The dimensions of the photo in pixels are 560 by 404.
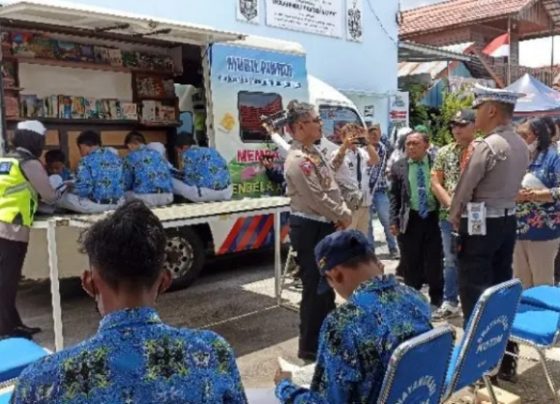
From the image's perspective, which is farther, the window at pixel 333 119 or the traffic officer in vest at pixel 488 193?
the window at pixel 333 119

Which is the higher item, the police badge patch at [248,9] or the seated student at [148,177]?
the police badge patch at [248,9]

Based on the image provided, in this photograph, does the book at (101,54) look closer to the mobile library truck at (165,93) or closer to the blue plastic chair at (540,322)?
the mobile library truck at (165,93)

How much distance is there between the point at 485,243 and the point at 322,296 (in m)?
1.08

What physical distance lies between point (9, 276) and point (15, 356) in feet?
6.17

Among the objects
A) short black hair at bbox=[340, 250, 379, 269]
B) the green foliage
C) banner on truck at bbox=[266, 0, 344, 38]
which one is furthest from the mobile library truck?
the green foliage

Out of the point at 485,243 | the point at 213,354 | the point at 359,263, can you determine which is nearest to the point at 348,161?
the point at 485,243

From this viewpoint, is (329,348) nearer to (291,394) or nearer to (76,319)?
(291,394)

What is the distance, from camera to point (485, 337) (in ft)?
8.23

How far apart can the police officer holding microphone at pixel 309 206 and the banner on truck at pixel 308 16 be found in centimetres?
771

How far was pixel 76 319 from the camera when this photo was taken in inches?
206

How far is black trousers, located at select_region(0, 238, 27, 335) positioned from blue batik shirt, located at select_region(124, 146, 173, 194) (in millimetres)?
1168

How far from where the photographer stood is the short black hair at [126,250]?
1311mm

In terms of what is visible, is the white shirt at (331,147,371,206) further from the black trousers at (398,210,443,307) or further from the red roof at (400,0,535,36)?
the red roof at (400,0,535,36)

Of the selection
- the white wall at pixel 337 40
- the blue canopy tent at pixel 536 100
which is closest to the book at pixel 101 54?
the white wall at pixel 337 40
